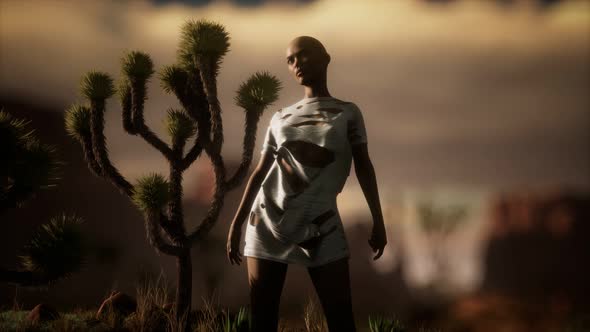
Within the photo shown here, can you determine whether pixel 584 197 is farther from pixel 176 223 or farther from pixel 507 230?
pixel 176 223

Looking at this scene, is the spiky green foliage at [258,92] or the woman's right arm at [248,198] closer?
the woman's right arm at [248,198]

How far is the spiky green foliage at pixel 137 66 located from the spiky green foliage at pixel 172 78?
0.50 ft

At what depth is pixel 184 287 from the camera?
517cm

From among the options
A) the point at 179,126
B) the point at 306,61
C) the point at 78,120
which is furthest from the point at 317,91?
the point at 78,120

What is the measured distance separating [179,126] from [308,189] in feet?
7.88

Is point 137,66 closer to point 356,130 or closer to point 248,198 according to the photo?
point 248,198

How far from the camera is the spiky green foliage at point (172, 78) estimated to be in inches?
212

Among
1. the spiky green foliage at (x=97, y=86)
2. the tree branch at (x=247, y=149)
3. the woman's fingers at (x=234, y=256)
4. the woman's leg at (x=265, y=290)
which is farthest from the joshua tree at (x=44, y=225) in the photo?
the woman's leg at (x=265, y=290)

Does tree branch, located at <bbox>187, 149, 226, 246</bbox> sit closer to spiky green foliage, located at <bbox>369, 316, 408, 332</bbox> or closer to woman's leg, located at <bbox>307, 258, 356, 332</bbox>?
spiky green foliage, located at <bbox>369, 316, 408, 332</bbox>

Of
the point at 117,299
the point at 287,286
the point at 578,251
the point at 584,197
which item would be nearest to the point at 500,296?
the point at 578,251

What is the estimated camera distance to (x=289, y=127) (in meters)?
3.38

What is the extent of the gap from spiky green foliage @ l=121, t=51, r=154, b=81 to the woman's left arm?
9.24 feet

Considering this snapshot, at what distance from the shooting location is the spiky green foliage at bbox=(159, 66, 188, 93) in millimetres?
5375

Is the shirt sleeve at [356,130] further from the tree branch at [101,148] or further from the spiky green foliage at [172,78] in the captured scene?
the tree branch at [101,148]
